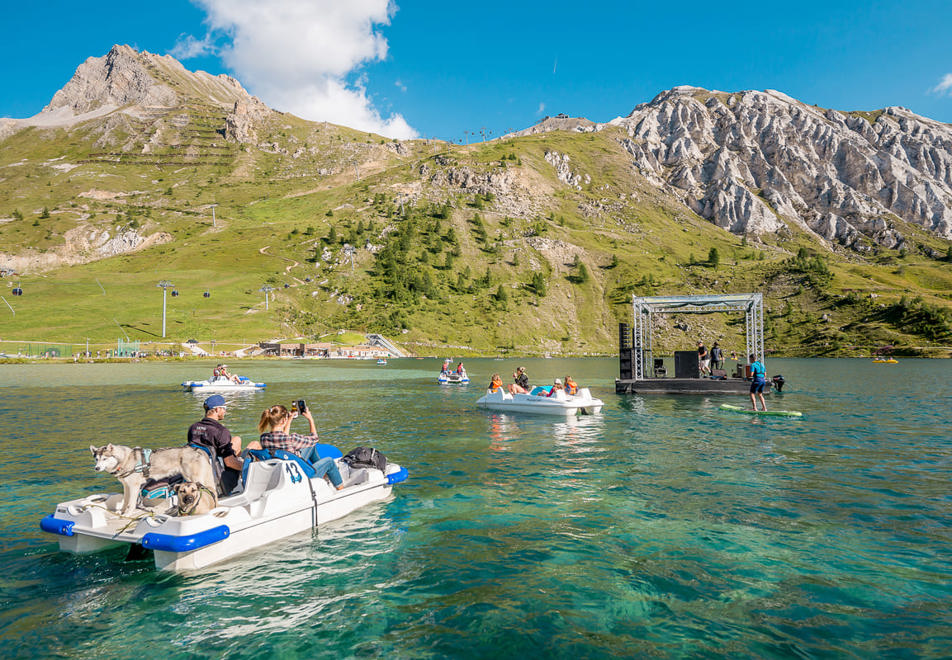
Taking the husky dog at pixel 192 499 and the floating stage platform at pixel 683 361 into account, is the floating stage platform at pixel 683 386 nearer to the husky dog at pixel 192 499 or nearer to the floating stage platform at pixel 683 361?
the floating stage platform at pixel 683 361

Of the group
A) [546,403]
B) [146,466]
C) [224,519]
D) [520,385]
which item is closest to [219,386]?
[520,385]

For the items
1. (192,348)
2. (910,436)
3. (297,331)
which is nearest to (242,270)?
(297,331)

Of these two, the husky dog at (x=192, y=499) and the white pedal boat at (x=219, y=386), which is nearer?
the husky dog at (x=192, y=499)

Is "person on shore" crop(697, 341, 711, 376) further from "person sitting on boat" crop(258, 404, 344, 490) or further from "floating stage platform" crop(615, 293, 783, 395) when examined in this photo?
"person sitting on boat" crop(258, 404, 344, 490)

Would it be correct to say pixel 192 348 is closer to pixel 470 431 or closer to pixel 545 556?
pixel 470 431

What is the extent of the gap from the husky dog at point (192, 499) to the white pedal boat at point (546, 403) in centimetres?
2509

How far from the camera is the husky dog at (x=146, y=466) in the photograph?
10.6m

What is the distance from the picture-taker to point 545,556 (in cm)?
1120

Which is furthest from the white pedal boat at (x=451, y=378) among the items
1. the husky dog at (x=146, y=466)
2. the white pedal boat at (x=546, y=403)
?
the husky dog at (x=146, y=466)

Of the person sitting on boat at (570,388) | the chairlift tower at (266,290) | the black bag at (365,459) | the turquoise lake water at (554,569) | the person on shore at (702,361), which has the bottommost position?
the turquoise lake water at (554,569)

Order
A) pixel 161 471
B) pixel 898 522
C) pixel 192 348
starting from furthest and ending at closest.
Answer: pixel 192 348 < pixel 898 522 < pixel 161 471

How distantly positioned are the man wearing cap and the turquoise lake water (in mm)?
2045

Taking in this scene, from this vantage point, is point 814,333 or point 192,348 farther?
point 814,333

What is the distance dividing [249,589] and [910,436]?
30242 millimetres
